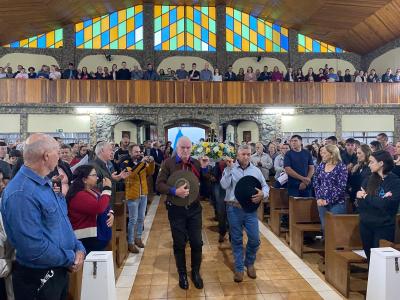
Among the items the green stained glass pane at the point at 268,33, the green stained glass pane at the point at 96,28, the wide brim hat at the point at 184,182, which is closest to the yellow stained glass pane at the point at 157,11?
the green stained glass pane at the point at 96,28

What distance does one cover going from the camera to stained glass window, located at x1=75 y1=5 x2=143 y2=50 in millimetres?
17406

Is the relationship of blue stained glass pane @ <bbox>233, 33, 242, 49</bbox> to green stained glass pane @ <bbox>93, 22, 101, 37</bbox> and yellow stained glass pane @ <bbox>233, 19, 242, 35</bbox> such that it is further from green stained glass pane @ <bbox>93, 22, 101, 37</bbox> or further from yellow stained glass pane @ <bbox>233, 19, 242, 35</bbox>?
green stained glass pane @ <bbox>93, 22, 101, 37</bbox>

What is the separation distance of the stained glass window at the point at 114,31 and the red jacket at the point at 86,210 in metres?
15.2

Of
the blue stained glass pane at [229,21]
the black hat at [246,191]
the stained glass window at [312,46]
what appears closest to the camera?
the black hat at [246,191]

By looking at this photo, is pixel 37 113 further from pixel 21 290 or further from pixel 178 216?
pixel 21 290

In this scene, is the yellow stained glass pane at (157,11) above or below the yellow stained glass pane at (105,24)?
above

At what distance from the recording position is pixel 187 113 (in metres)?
14.6

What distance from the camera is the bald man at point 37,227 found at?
213 cm

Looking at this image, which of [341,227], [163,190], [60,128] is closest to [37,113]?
[60,128]

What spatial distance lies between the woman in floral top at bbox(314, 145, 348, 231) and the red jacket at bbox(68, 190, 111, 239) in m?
2.88

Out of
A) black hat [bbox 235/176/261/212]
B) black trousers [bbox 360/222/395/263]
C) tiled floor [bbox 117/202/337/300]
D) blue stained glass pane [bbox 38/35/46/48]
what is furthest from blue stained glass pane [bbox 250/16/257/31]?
black trousers [bbox 360/222/395/263]

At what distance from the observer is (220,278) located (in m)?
4.60

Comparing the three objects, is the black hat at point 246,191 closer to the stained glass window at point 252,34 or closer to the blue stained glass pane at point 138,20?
the stained glass window at point 252,34

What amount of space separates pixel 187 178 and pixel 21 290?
7.32ft
